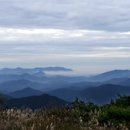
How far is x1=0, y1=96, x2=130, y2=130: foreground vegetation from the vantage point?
12.6 m

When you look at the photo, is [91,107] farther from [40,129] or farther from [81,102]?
[40,129]

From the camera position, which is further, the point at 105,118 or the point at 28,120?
the point at 105,118

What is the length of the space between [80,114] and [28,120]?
334cm

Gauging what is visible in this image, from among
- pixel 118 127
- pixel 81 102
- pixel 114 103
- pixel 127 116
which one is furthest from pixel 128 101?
pixel 118 127

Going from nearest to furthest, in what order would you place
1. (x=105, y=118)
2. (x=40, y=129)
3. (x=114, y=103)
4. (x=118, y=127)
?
1. (x=40, y=129)
2. (x=118, y=127)
3. (x=105, y=118)
4. (x=114, y=103)

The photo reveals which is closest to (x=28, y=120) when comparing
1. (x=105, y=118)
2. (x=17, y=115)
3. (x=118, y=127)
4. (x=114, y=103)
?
(x=17, y=115)

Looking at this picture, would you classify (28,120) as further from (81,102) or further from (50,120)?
(81,102)

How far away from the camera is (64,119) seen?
14789 mm

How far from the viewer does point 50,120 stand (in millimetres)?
13703

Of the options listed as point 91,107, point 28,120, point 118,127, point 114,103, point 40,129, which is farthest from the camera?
point 114,103

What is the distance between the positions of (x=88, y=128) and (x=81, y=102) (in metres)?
6.05

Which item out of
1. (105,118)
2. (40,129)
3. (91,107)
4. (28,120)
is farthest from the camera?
(91,107)

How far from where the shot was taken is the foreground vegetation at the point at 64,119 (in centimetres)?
1257

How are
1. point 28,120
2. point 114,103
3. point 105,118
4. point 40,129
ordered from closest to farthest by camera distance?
1. point 40,129
2. point 28,120
3. point 105,118
4. point 114,103
